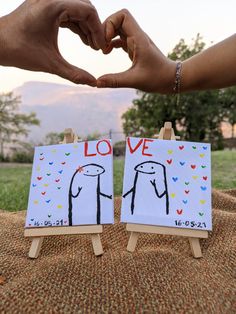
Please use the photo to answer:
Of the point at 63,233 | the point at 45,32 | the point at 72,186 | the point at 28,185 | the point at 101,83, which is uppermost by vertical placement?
the point at 45,32

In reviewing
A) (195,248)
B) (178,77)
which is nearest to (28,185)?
(178,77)

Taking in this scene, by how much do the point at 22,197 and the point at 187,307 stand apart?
2.06 m

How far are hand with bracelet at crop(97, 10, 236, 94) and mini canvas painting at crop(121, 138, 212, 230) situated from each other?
24 cm

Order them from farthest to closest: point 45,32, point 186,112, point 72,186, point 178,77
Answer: point 186,112
point 178,77
point 72,186
point 45,32

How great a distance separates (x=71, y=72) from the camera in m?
1.42

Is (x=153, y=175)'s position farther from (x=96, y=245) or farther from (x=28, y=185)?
(x=28, y=185)

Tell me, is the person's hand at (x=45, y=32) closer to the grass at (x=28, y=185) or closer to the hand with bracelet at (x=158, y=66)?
the hand with bracelet at (x=158, y=66)

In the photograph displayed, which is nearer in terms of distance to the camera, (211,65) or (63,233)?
(63,233)

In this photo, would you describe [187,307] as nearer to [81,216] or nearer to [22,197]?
[81,216]

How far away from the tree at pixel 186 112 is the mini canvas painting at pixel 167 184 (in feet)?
43.4

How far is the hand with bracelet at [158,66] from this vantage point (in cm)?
142

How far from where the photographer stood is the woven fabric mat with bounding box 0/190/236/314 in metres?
1.03

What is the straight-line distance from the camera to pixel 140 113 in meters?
15.9

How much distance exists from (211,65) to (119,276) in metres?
0.89
